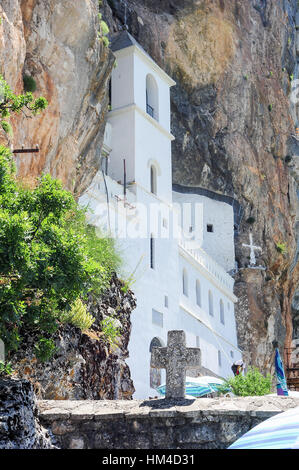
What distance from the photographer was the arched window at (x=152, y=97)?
36562 mm

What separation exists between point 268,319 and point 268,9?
2127cm

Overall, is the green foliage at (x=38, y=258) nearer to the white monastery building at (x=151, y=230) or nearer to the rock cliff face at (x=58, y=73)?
the rock cliff face at (x=58, y=73)

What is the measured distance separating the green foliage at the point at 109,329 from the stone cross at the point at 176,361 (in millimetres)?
7605

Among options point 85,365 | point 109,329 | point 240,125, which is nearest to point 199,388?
point 109,329

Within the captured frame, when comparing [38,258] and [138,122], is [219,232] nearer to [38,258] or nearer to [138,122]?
[138,122]

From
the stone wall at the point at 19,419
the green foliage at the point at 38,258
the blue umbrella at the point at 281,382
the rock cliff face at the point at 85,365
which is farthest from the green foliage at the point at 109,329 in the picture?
the stone wall at the point at 19,419

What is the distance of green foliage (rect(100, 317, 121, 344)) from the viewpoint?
18.8 metres

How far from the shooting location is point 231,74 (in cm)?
4444

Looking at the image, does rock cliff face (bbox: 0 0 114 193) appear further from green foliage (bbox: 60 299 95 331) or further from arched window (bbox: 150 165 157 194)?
arched window (bbox: 150 165 157 194)

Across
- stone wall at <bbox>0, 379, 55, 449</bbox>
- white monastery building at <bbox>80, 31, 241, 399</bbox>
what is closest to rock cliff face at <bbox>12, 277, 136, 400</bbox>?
stone wall at <bbox>0, 379, 55, 449</bbox>

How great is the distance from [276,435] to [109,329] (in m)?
12.7

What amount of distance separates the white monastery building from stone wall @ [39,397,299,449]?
1573cm

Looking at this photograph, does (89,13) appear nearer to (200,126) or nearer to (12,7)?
(12,7)

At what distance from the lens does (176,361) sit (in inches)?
433
